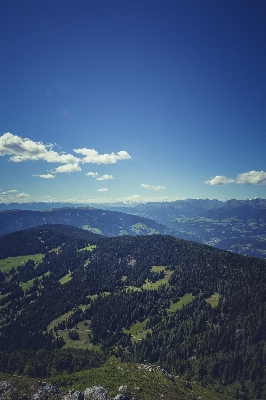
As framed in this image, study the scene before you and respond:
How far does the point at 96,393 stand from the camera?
3241 inches

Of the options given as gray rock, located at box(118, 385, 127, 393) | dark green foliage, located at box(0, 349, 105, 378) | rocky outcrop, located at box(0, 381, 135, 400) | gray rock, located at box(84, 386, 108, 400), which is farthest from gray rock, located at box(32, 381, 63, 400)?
dark green foliage, located at box(0, 349, 105, 378)

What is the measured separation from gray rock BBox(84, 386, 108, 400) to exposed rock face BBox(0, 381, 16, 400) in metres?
23.7

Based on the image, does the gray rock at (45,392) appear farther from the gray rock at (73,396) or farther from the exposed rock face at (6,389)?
the exposed rock face at (6,389)

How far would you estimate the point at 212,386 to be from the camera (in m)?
168

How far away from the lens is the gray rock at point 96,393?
80125 mm

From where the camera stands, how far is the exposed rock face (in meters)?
79.2

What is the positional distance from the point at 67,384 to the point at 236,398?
11825 centimetres

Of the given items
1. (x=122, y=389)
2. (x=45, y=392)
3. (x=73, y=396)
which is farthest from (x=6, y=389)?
(x=122, y=389)

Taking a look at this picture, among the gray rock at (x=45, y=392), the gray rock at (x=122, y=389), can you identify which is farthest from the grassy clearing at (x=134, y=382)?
the gray rock at (x=45, y=392)

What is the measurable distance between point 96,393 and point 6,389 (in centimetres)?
2876

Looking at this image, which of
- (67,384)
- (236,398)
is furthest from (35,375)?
(236,398)

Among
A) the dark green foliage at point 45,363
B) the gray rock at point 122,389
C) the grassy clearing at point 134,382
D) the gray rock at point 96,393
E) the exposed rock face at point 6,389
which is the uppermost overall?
the exposed rock face at point 6,389

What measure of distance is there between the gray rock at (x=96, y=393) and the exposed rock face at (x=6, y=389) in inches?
934

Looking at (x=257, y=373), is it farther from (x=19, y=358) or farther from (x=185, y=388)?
(x=19, y=358)
